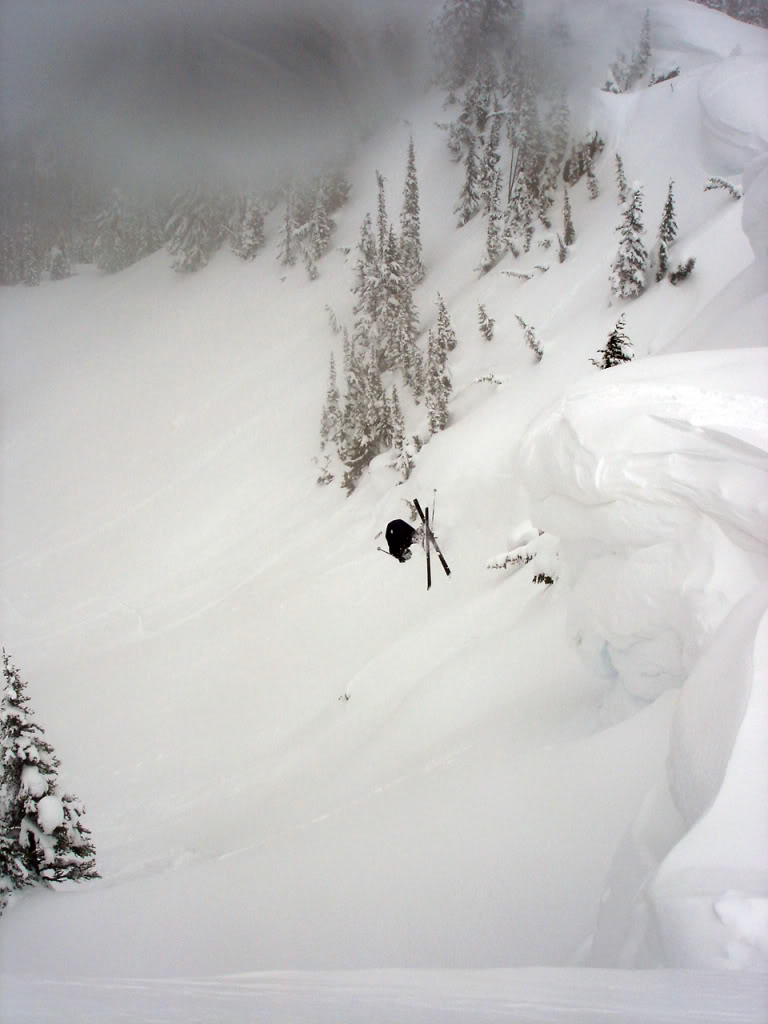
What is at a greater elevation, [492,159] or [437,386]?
[492,159]

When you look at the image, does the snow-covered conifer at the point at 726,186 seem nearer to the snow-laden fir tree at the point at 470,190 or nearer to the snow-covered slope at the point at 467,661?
the snow-covered slope at the point at 467,661

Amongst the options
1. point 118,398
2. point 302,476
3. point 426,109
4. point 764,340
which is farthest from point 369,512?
point 426,109

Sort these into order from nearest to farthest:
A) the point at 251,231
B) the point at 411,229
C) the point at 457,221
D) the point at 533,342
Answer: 1. the point at 533,342
2. the point at 411,229
3. the point at 457,221
4. the point at 251,231

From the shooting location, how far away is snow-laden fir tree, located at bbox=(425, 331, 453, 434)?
2509cm

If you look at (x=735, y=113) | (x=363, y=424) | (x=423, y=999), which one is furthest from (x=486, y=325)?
(x=423, y=999)

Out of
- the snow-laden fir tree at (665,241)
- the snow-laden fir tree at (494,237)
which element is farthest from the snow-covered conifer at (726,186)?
the snow-laden fir tree at (494,237)

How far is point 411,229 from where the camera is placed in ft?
117

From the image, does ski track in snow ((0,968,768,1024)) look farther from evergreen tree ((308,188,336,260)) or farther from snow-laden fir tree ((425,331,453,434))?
evergreen tree ((308,188,336,260))

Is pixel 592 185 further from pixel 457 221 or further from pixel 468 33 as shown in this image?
pixel 468 33

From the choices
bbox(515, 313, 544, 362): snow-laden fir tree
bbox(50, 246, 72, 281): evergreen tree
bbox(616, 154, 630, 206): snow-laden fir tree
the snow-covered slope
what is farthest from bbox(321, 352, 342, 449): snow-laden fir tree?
bbox(50, 246, 72, 281): evergreen tree

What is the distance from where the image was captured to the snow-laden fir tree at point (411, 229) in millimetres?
35312

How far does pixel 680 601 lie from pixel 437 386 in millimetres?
21366

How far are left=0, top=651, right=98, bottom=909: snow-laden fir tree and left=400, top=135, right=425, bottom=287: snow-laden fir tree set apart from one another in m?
31.7

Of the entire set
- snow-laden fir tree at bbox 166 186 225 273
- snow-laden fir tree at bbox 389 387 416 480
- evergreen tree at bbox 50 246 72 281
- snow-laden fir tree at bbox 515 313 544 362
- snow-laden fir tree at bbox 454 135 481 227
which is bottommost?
snow-laden fir tree at bbox 389 387 416 480
